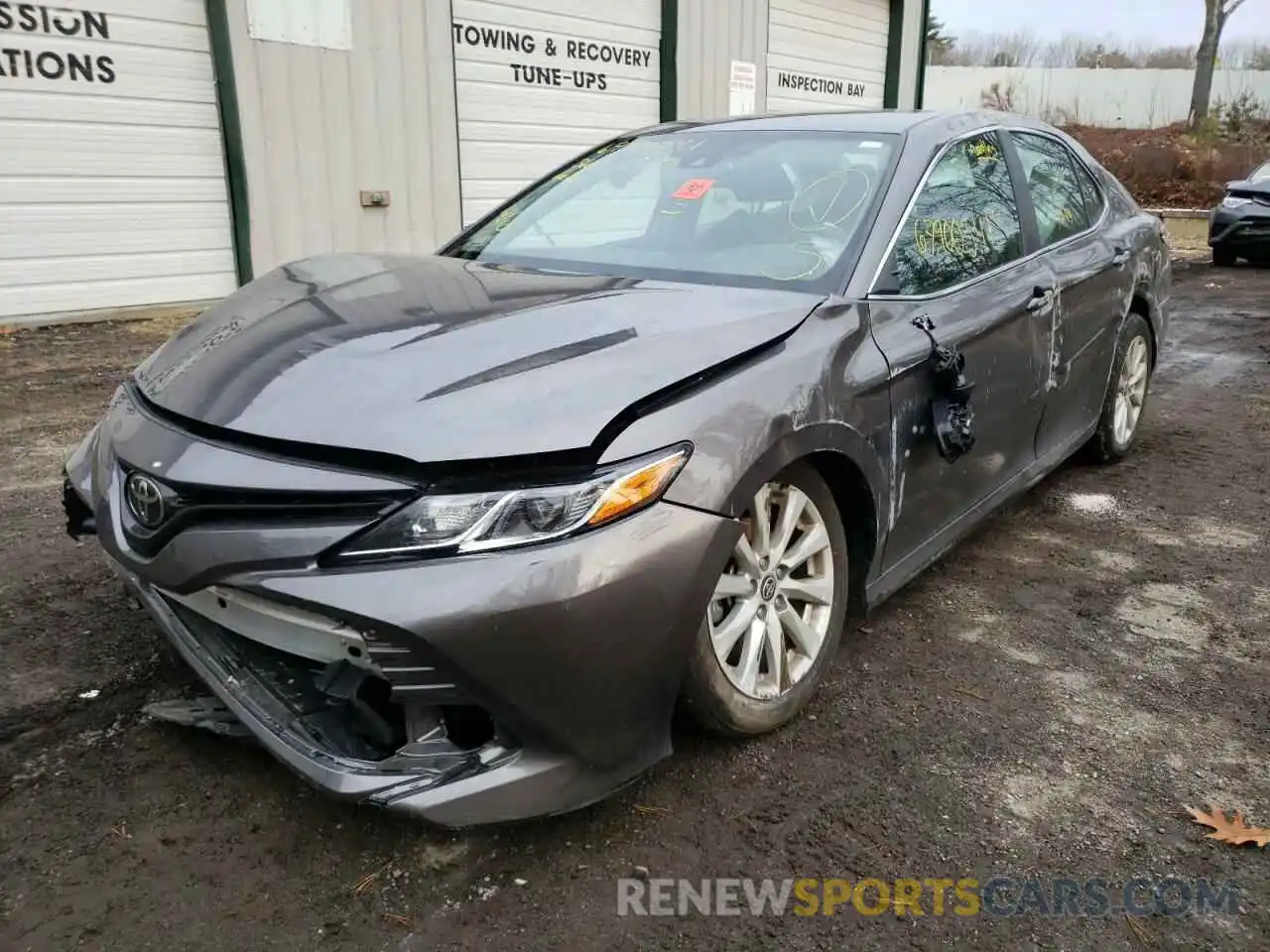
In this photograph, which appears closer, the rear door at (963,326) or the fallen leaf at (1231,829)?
the fallen leaf at (1231,829)

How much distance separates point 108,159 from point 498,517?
7.38m

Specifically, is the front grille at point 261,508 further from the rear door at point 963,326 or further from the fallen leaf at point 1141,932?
the fallen leaf at point 1141,932

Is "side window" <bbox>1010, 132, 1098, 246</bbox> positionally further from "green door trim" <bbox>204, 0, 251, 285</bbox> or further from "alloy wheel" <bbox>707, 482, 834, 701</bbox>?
"green door trim" <bbox>204, 0, 251, 285</bbox>

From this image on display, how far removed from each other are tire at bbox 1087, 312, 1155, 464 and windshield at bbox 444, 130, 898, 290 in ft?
6.59

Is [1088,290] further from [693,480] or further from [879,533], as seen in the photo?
[693,480]

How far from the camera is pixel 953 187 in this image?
3438 mm

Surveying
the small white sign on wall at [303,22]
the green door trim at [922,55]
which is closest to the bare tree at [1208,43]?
the green door trim at [922,55]

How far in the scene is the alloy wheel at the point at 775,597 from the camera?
246 centimetres

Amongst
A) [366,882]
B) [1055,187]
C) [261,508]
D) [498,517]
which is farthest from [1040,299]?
[366,882]

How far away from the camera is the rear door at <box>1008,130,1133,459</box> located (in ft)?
12.8

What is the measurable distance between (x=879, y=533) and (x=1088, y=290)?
1.90m

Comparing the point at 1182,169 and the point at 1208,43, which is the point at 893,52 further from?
the point at 1208,43

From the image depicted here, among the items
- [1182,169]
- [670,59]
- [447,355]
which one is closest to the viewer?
[447,355]

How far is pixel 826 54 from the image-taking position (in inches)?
574
